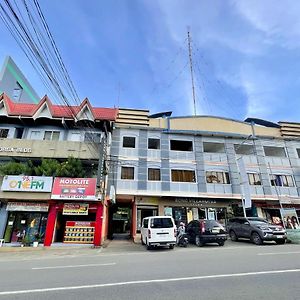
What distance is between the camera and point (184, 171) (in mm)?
22312

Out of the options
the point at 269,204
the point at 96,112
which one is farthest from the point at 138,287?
the point at 269,204

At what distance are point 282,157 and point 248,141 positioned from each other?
3899mm

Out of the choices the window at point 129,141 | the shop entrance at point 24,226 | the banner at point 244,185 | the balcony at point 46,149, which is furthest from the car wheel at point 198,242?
the shop entrance at point 24,226

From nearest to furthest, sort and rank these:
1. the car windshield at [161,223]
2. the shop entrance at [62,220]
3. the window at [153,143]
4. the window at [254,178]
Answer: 1. the car windshield at [161,223]
2. the shop entrance at [62,220]
3. the window at [254,178]
4. the window at [153,143]

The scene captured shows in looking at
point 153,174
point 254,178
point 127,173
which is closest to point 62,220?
point 127,173

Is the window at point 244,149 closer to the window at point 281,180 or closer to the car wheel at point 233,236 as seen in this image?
the window at point 281,180

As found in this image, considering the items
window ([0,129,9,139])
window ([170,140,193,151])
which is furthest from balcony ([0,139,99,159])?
window ([170,140,193,151])

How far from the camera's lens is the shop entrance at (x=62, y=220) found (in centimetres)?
1825

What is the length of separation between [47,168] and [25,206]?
3246mm

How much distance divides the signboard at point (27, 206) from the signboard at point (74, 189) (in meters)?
1.55

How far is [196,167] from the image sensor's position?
2256 cm

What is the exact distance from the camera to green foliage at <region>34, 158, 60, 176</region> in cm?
1775

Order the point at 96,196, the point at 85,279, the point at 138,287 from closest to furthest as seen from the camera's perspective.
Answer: the point at 138,287 → the point at 85,279 → the point at 96,196

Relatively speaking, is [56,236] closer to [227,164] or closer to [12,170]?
[12,170]
